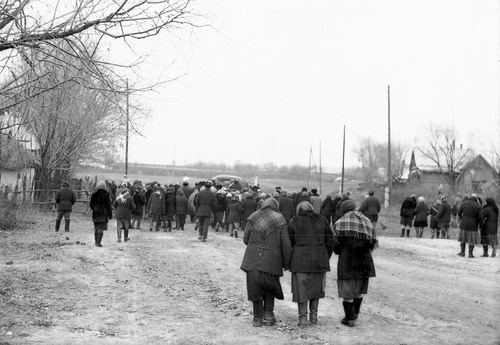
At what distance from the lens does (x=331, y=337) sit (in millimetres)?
7852

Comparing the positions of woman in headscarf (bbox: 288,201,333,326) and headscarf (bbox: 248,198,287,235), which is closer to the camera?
woman in headscarf (bbox: 288,201,333,326)

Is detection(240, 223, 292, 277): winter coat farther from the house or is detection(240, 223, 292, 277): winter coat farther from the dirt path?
the house

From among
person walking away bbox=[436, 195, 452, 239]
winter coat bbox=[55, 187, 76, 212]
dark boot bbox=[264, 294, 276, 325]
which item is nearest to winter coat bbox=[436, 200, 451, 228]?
person walking away bbox=[436, 195, 452, 239]

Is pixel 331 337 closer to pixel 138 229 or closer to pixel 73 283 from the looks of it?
pixel 73 283

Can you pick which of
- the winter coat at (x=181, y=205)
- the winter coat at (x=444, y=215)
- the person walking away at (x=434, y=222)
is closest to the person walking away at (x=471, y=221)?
the winter coat at (x=444, y=215)

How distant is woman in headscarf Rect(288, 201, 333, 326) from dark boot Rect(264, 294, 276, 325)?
1.12 ft

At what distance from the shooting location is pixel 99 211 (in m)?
16.1

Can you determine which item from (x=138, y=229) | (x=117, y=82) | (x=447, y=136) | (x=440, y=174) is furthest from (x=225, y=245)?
(x=440, y=174)

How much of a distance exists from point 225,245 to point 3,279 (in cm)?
851

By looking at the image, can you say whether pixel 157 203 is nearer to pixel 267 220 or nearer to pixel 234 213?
pixel 234 213

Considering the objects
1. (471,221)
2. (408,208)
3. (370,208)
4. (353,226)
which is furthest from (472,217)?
(353,226)

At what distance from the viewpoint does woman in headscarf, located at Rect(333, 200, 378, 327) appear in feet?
28.0

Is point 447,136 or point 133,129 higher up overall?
point 447,136

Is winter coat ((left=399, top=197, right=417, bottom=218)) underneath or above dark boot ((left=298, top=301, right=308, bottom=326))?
above
